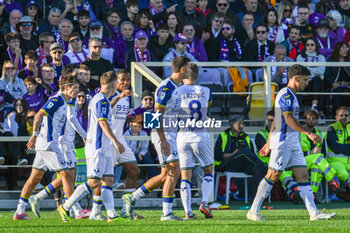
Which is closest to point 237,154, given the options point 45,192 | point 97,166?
point 45,192

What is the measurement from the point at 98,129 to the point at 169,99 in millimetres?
1116

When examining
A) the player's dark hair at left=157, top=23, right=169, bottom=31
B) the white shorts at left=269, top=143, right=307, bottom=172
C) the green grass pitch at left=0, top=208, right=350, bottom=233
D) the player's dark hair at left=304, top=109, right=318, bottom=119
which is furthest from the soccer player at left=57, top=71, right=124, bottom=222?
the player's dark hair at left=157, top=23, right=169, bottom=31

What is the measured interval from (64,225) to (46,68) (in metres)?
5.13

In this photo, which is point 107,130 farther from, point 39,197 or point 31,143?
point 39,197

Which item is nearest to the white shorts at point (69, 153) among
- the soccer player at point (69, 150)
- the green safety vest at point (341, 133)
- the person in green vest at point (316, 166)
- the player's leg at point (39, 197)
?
the soccer player at point (69, 150)

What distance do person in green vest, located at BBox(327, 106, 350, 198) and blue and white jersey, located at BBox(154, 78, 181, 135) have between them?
16.2 feet

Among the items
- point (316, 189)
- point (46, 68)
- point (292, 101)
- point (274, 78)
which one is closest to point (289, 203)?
point (316, 189)

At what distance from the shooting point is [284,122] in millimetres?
10656

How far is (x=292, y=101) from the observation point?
34.5ft

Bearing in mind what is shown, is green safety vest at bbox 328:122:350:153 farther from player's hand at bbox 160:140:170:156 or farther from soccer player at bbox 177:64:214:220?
player's hand at bbox 160:140:170:156

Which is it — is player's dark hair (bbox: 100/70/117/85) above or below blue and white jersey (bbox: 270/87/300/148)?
above

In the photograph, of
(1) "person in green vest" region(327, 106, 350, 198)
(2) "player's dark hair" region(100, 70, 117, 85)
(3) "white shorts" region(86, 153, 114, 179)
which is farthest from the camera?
(1) "person in green vest" region(327, 106, 350, 198)

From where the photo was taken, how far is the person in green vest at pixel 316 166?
1433 centimetres

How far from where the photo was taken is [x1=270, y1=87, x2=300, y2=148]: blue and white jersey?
34.5ft
